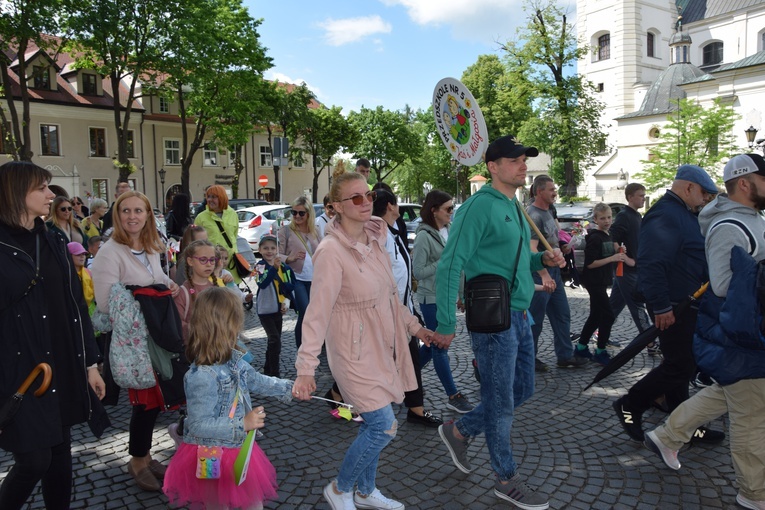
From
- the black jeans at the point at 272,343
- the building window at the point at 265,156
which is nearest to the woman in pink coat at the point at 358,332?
the black jeans at the point at 272,343

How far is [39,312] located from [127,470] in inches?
69.6

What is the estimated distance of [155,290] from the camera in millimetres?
3676

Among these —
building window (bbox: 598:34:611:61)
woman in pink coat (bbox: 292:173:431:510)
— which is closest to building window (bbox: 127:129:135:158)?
woman in pink coat (bbox: 292:173:431:510)

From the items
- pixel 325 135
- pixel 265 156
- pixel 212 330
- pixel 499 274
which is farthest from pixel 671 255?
pixel 265 156

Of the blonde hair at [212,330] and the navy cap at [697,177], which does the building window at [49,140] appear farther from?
the navy cap at [697,177]

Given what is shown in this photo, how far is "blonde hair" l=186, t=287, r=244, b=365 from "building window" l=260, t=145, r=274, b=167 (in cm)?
4851

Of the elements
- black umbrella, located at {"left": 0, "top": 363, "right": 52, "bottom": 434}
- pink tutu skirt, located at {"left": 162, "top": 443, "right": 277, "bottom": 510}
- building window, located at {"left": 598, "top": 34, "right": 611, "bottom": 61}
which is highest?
building window, located at {"left": 598, "top": 34, "right": 611, "bottom": 61}

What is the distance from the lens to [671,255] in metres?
4.20

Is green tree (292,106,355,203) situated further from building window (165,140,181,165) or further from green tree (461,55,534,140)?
green tree (461,55,534,140)

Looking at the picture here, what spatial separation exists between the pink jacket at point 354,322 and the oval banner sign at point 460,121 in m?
1.48

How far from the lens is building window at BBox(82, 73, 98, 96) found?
39.8 m

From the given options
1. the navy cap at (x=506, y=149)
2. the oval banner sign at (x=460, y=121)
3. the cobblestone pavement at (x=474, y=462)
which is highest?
the oval banner sign at (x=460, y=121)

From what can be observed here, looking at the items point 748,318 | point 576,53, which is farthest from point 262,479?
point 576,53

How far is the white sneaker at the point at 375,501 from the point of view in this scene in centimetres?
336
